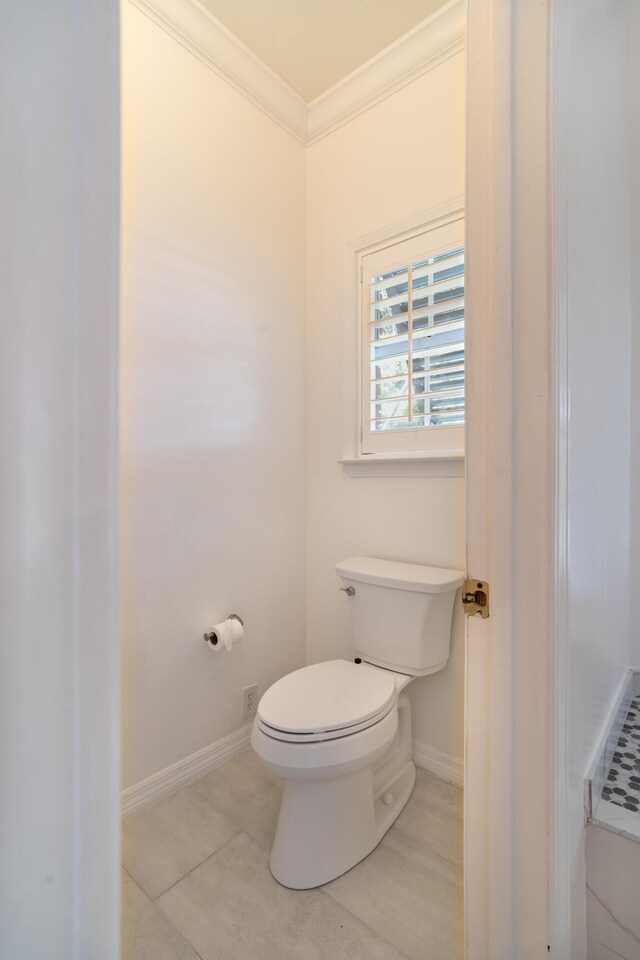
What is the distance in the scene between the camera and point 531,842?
658 mm

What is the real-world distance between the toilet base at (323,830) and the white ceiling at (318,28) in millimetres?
2478

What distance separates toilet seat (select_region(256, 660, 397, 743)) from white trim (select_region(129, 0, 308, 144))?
220cm

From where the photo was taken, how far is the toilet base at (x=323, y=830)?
1.17 meters

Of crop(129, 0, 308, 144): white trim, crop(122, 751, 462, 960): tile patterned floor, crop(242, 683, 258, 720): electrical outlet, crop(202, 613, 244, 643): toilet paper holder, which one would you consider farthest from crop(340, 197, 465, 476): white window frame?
crop(122, 751, 462, 960): tile patterned floor

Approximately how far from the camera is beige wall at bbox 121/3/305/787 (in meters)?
1.42

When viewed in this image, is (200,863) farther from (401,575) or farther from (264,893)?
(401,575)

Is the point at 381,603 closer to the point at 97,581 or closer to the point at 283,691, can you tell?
the point at 283,691

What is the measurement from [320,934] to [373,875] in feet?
0.69

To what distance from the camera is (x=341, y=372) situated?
1898mm

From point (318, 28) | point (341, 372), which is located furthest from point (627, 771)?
point (318, 28)

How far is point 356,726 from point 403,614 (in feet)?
1.40

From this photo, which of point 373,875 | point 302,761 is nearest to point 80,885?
point 302,761

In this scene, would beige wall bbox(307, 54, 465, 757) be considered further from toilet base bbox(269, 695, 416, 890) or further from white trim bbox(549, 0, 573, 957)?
white trim bbox(549, 0, 573, 957)

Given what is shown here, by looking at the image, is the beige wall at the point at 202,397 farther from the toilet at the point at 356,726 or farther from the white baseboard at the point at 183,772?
the toilet at the point at 356,726
